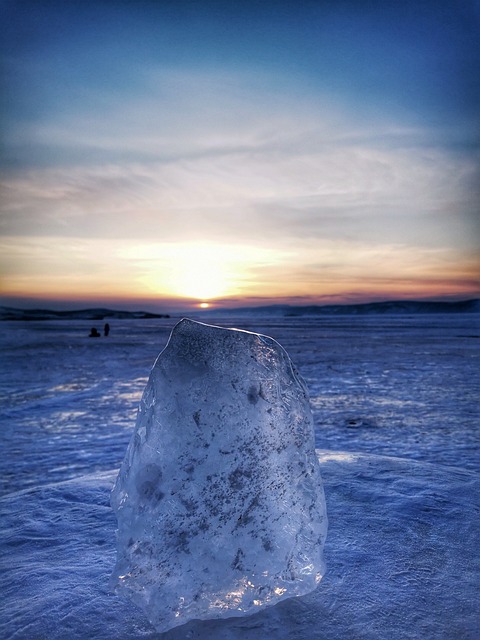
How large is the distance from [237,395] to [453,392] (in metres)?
7.74

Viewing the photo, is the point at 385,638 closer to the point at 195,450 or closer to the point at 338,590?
the point at 338,590

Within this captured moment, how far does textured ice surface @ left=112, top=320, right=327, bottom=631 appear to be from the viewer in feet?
7.23

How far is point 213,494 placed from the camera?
88.0 inches

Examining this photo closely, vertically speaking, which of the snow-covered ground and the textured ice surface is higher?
the textured ice surface

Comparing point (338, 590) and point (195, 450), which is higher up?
point (195, 450)

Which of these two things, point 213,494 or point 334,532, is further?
point 334,532

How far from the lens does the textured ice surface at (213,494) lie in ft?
7.23

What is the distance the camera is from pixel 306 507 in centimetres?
242

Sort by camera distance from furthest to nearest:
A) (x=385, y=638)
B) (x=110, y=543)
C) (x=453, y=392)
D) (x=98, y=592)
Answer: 1. (x=453, y=392)
2. (x=110, y=543)
3. (x=98, y=592)
4. (x=385, y=638)

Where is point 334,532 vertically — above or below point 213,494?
below

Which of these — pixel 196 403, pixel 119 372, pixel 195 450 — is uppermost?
pixel 196 403

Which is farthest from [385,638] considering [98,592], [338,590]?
[98,592]

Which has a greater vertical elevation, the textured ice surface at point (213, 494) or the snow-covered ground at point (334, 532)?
the textured ice surface at point (213, 494)

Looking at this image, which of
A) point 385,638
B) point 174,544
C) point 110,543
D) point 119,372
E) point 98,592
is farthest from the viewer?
point 119,372
